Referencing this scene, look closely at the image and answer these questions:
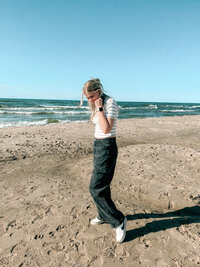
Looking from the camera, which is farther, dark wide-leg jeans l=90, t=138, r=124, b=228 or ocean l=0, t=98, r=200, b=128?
ocean l=0, t=98, r=200, b=128

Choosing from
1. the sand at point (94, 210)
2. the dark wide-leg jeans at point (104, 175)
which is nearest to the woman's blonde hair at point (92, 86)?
the dark wide-leg jeans at point (104, 175)

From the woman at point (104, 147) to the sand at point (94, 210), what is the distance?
432 millimetres

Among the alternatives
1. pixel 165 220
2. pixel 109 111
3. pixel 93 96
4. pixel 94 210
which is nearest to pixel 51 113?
pixel 94 210

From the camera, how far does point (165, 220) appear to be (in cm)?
353

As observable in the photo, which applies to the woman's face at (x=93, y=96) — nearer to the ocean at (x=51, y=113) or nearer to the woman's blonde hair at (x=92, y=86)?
the woman's blonde hair at (x=92, y=86)

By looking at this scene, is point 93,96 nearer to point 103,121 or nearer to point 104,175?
point 103,121

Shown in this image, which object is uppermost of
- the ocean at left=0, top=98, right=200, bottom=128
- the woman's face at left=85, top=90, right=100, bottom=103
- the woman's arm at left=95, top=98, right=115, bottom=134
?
the woman's face at left=85, top=90, right=100, bottom=103

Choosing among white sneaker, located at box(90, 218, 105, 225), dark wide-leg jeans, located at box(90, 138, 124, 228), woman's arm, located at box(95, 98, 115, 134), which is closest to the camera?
woman's arm, located at box(95, 98, 115, 134)

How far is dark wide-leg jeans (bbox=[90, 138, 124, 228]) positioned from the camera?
8.86 feet

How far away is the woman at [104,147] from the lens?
252 cm

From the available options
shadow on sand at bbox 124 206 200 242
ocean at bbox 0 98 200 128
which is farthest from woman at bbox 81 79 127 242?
ocean at bbox 0 98 200 128

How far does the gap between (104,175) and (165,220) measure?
1.62m

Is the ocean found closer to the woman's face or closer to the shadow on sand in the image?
the woman's face

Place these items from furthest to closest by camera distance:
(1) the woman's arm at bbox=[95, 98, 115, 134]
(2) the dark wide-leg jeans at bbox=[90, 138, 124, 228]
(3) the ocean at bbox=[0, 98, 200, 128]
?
(3) the ocean at bbox=[0, 98, 200, 128] → (2) the dark wide-leg jeans at bbox=[90, 138, 124, 228] → (1) the woman's arm at bbox=[95, 98, 115, 134]
